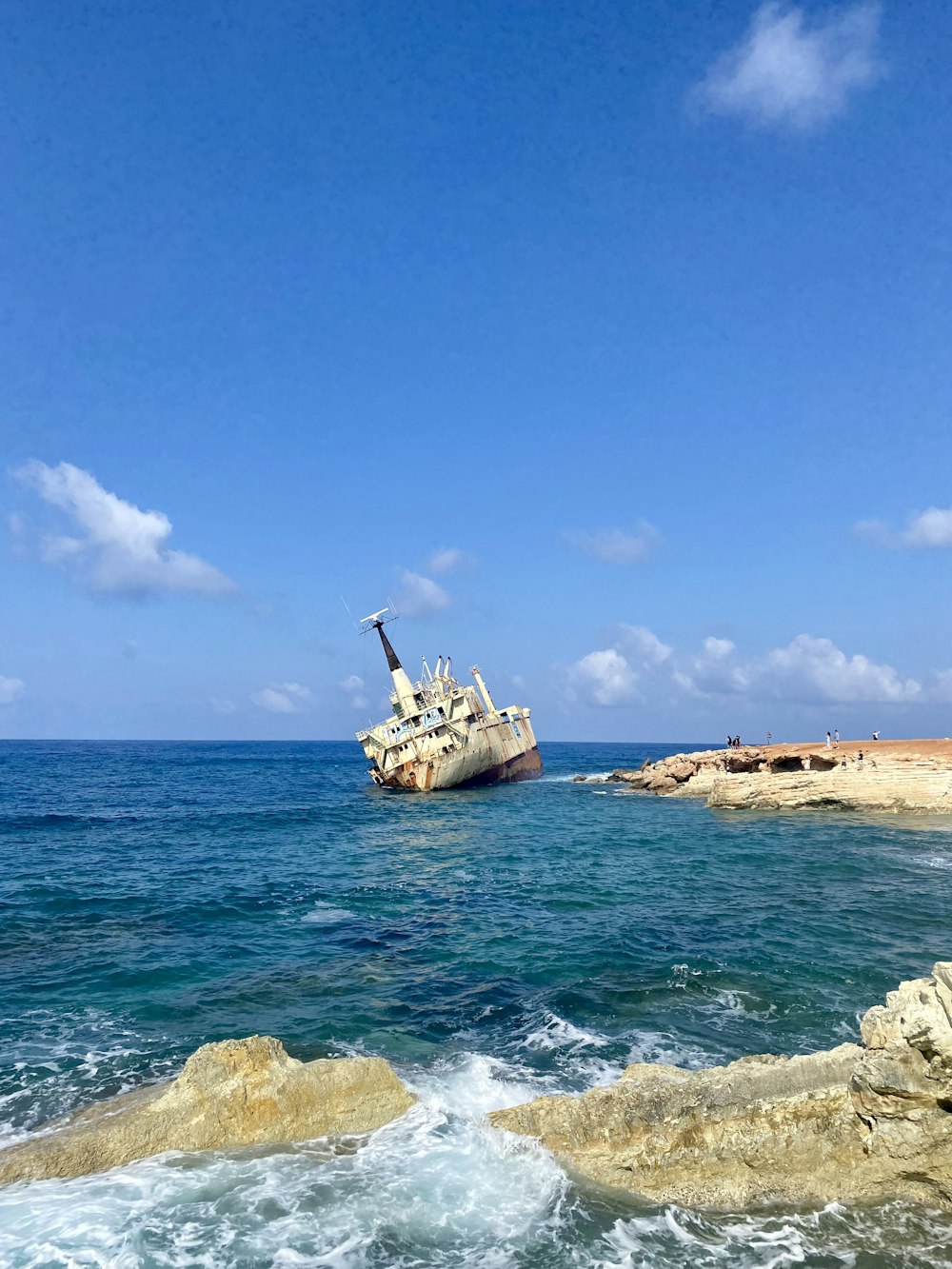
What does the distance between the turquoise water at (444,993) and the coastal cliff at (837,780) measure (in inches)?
83.7

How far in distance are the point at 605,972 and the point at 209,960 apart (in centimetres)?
1009

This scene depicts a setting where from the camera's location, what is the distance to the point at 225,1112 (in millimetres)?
10453

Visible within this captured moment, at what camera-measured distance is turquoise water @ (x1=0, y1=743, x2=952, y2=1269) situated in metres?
8.59

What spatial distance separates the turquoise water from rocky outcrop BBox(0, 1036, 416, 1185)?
0.35 meters

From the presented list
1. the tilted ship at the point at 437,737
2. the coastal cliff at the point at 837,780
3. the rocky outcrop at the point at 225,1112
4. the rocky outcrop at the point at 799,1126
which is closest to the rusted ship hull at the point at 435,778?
the tilted ship at the point at 437,737

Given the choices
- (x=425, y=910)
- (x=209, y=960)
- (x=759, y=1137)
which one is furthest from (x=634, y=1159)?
(x=425, y=910)

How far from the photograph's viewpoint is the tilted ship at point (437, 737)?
59000 mm

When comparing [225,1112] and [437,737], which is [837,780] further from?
[225,1112]

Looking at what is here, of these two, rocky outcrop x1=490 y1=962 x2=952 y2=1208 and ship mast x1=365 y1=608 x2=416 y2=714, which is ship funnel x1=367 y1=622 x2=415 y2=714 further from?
rocky outcrop x1=490 y1=962 x2=952 y2=1208

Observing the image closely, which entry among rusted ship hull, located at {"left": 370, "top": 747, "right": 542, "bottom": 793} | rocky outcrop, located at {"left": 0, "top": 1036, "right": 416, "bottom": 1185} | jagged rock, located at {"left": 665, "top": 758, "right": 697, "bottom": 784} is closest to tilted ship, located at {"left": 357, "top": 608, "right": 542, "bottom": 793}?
rusted ship hull, located at {"left": 370, "top": 747, "right": 542, "bottom": 793}

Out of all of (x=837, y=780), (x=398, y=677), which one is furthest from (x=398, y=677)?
(x=837, y=780)

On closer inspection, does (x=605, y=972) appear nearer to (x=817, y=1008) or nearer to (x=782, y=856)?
(x=817, y=1008)

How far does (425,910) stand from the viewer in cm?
2447

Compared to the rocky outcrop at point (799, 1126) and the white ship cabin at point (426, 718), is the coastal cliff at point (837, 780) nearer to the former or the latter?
the white ship cabin at point (426, 718)
